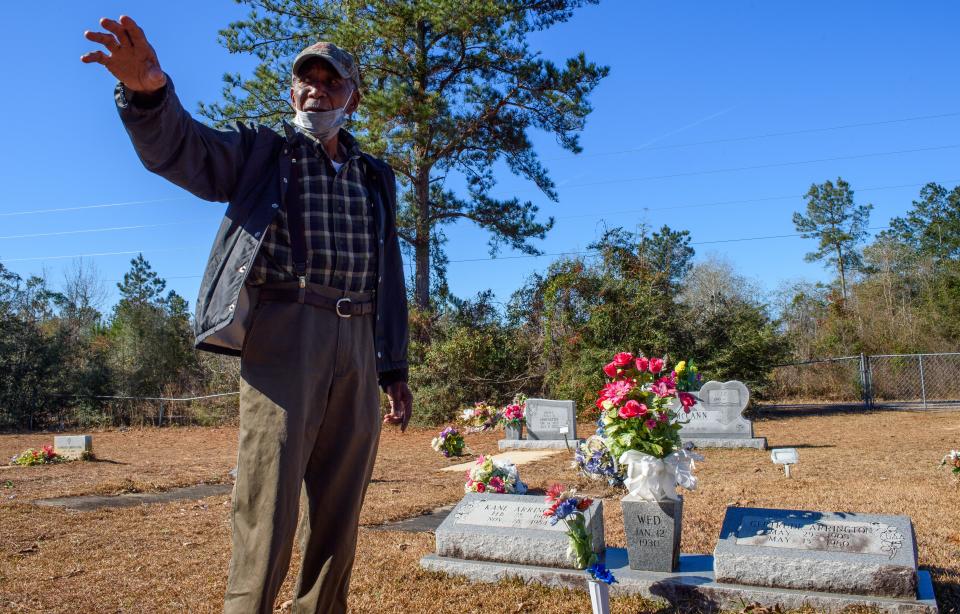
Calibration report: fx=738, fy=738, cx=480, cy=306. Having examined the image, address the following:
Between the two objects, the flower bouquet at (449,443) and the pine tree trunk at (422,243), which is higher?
the pine tree trunk at (422,243)

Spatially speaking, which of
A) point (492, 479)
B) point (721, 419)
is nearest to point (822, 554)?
point (492, 479)

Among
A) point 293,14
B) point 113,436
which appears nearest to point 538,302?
point 293,14

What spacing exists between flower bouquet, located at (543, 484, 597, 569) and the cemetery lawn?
0.24m

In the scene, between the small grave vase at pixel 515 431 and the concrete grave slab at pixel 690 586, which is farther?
the small grave vase at pixel 515 431

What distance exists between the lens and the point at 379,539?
5.37 meters

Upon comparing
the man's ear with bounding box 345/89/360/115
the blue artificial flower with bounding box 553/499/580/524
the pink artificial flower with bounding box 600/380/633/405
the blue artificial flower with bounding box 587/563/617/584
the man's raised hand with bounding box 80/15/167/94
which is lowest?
the blue artificial flower with bounding box 587/563/617/584

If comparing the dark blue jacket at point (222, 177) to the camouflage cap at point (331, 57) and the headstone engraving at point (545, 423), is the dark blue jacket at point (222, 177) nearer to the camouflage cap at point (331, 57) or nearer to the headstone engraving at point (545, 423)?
the camouflage cap at point (331, 57)

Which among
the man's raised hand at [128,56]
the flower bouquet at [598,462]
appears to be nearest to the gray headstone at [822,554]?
the flower bouquet at [598,462]

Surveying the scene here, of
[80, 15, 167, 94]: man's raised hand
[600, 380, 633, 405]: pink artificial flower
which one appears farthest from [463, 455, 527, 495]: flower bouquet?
[80, 15, 167, 94]: man's raised hand

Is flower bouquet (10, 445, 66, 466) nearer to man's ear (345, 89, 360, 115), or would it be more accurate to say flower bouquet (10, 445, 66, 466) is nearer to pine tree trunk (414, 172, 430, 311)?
pine tree trunk (414, 172, 430, 311)

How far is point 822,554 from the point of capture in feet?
12.0

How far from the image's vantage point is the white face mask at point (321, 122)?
2414 millimetres

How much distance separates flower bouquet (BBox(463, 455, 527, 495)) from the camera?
5.88 meters

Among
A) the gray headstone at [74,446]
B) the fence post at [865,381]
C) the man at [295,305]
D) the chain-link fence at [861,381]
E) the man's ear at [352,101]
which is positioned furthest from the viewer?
the chain-link fence at [861,381]
